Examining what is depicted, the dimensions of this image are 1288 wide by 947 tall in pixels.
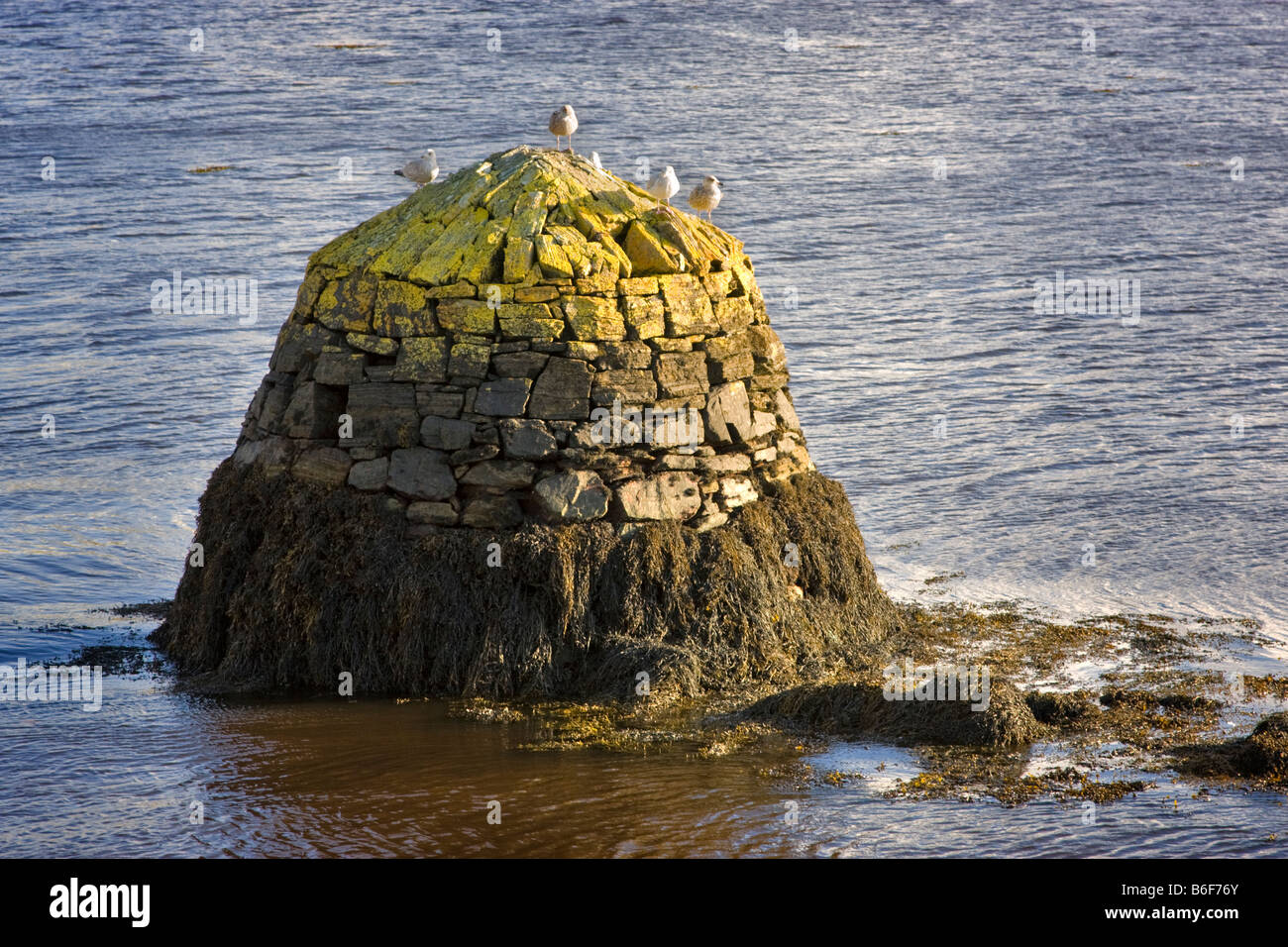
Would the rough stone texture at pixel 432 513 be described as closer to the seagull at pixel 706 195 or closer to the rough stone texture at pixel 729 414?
the rough stone texture at pixel 729 414

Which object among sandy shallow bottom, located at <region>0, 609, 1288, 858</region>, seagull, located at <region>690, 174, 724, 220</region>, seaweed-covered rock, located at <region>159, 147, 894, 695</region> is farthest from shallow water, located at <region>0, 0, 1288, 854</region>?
seagull, located at <region>690, 174, 724, 220</region>

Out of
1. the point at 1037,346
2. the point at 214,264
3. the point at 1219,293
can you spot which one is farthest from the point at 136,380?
the point at 1219,293

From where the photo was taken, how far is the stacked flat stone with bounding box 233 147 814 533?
31.4 ft

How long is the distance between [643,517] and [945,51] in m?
24.8

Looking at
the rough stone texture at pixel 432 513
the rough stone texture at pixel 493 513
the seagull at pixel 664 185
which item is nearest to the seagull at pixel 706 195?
the seagull at pixel 664 185

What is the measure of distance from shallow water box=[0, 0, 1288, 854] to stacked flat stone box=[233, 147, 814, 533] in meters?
1.71

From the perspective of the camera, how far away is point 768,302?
21.4 m

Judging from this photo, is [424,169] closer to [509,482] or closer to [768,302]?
[509,482]

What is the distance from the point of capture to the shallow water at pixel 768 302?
7867 mm

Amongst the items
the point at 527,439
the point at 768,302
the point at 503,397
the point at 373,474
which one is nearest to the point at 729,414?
the point at 527,439

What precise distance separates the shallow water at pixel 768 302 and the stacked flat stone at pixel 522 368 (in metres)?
1.71

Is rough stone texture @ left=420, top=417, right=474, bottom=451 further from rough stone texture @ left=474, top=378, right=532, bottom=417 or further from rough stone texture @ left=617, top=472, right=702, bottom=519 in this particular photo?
rough stone texture @ left=617, top=472, right=702, bottom=519

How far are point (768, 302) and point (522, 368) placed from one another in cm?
1228

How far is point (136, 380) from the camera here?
18.7 m
